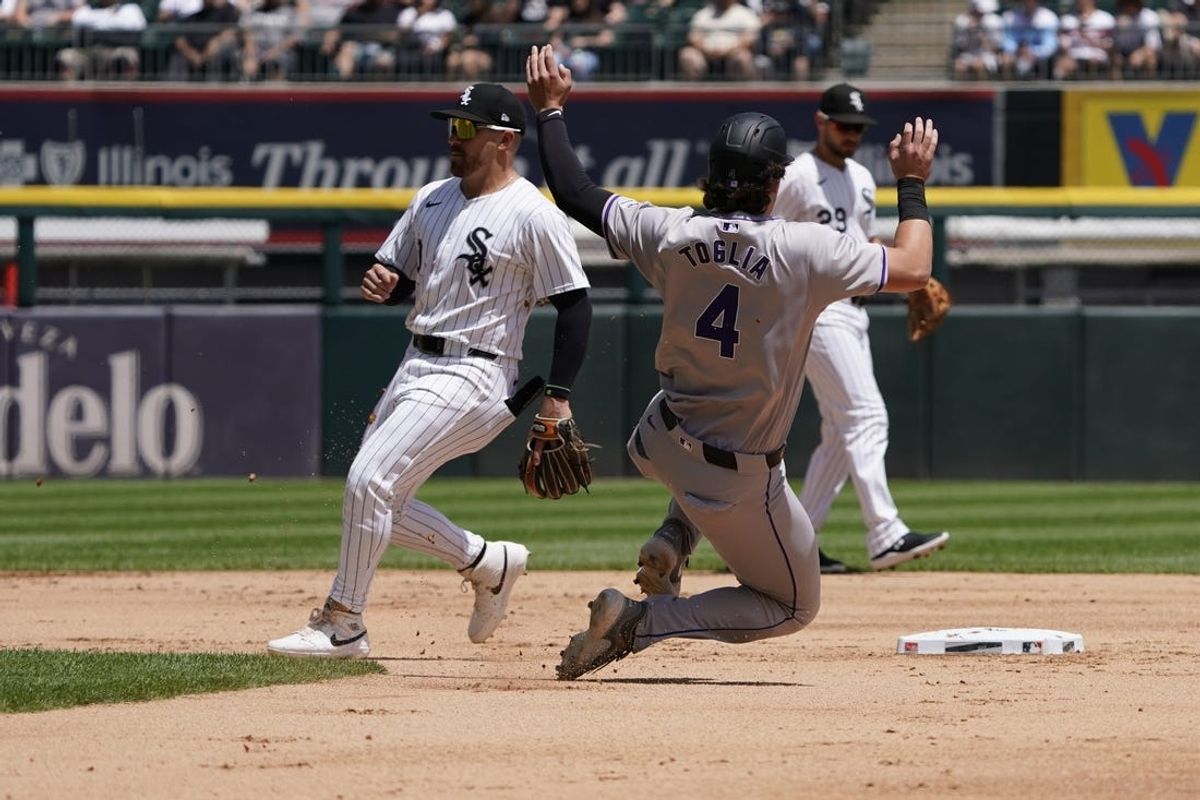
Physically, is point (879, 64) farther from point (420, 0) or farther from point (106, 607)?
point (106, 607)

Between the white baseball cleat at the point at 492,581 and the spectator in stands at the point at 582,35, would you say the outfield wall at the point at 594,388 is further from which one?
the white baseball cleat at the point at 492,581

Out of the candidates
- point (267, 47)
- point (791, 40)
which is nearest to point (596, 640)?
point (791, 40)

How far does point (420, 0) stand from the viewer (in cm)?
2042

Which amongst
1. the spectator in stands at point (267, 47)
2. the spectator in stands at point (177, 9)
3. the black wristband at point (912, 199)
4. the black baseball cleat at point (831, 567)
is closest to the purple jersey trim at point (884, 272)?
the black wristband at point (912, 199)

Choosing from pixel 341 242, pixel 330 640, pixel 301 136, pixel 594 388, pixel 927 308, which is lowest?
pixel 594 388

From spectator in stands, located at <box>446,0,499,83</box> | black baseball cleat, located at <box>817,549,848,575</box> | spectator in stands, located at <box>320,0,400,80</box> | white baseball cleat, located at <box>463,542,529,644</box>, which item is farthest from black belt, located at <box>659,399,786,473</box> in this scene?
spectator in stands, located at <box>320,0,400,80</box>

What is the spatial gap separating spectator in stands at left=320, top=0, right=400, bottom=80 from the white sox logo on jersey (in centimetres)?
1365

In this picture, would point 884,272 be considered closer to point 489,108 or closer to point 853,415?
point 489,108

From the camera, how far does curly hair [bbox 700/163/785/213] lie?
5.65m

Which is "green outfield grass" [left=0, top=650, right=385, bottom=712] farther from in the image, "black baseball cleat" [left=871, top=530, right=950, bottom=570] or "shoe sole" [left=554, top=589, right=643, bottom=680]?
"black baseball cleat" [left=871, top=530, right=950, bottom=570]

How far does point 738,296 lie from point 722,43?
1419 centimetres

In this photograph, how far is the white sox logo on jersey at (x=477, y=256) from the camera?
21.3 feet

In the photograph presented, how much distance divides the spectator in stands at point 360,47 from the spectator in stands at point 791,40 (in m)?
3.48

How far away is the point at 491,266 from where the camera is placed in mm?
6512
